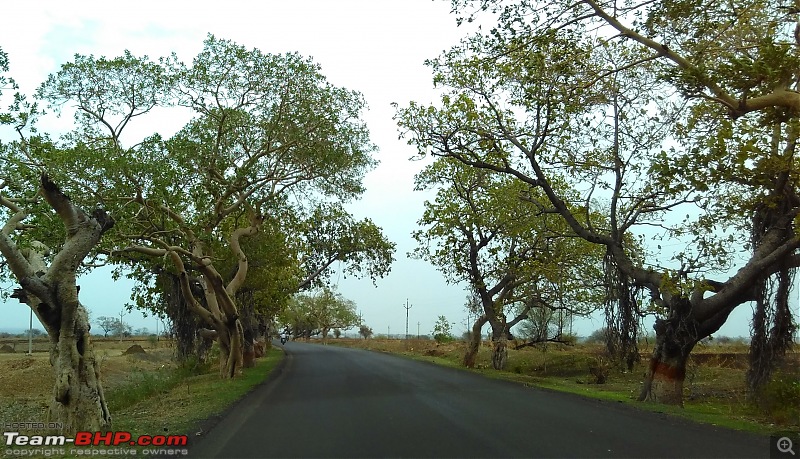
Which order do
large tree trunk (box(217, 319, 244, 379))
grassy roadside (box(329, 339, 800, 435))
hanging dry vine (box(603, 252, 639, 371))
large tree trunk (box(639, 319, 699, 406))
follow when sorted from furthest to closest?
large tree trunk (box(217, 319, 244, 379))
hanging dry vine (box(603, 252, 639, 371))
large tree trunk (box(639, 319, 699, 406))
grassy roadside (box(329, 339, 800, 435))

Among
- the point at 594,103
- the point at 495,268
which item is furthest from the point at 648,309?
the point at 495,268

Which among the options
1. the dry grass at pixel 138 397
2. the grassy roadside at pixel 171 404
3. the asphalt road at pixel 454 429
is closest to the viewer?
the asphalt road at pixel 454 429

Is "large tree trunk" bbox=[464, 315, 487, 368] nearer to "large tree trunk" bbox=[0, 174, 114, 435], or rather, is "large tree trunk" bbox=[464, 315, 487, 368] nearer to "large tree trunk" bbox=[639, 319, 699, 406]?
"large tree trunk" bbox=[639, 319, 699, 406]

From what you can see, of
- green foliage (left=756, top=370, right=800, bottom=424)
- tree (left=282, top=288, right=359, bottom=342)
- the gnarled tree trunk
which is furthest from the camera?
tree (left=282, top=288, right=359, bottom=342)

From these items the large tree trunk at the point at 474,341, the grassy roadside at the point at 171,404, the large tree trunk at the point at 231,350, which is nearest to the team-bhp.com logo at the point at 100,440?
the grassy roadside at the point at 171,404

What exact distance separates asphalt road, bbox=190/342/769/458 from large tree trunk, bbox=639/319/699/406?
5.72 ft

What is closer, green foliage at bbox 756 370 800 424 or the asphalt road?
the asphalt road

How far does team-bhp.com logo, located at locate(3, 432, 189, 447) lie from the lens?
917 cm

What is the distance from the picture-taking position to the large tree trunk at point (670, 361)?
50.8ft

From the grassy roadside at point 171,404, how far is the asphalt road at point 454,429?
57cm

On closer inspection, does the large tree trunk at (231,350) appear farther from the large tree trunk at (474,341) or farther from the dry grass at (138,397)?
the large tree trunk at (474,341)

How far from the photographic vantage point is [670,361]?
1583 centimetres

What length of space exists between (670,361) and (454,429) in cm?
787

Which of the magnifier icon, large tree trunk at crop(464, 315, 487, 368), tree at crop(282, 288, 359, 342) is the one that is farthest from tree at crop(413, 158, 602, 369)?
tree at crop(282, 288, 359, 342)
